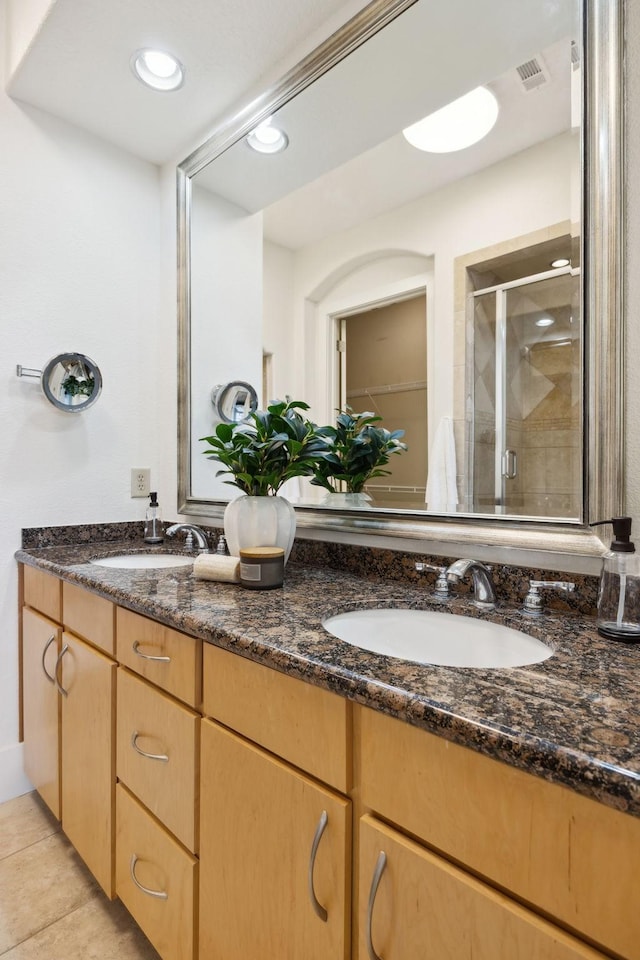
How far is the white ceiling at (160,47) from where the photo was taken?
4.60 feet

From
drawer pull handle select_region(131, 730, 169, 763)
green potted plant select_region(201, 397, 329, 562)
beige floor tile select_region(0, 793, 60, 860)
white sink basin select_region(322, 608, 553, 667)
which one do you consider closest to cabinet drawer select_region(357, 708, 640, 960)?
white sink basin select_region(322, 608, 553, 667)

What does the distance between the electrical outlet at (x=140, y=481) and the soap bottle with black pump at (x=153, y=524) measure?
6cm

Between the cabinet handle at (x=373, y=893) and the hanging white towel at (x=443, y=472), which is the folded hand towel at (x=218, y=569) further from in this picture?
the cabinet handle at (x=373, y=893)

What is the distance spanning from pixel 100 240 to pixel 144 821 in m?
1.93

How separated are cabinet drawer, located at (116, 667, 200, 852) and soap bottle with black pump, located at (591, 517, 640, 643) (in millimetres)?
737

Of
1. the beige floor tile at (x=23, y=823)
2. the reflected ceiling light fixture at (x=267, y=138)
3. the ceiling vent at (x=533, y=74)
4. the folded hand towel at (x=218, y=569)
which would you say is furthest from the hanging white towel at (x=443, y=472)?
the beige floor tile at (x=23, y=823)

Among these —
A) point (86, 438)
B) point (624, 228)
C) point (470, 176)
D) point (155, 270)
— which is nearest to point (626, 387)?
point (624, 228)

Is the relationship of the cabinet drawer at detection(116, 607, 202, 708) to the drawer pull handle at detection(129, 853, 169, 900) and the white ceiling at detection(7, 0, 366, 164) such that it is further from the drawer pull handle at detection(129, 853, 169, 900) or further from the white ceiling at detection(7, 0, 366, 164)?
the white ceiling at detection(7, 0, 366, 164)

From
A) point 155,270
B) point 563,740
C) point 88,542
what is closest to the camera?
point 563,740

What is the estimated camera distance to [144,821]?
42.9 inches

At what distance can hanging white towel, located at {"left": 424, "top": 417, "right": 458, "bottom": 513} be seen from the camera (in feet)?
3.97

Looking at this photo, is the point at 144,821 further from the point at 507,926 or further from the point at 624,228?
the point at 624,228

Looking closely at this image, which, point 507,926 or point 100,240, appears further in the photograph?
point 100,240

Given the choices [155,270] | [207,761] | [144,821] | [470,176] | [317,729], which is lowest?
[144,821]
